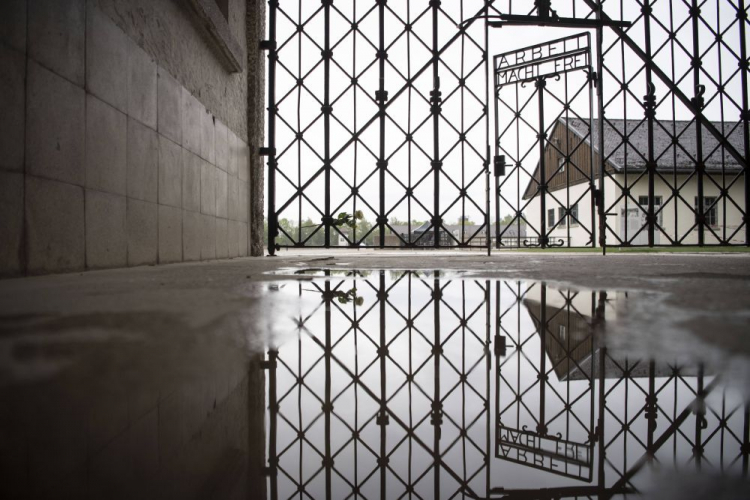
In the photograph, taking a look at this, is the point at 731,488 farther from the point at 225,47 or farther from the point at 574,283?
the point at 225,47

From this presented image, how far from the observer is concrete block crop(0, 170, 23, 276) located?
1.74m

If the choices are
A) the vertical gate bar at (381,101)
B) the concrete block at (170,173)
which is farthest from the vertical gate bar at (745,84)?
the concrete block at (170,173)

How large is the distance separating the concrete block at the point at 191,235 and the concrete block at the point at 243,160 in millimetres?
1360

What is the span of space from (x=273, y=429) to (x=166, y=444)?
0.08m

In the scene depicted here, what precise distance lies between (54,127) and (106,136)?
417mm

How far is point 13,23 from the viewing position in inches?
70.3

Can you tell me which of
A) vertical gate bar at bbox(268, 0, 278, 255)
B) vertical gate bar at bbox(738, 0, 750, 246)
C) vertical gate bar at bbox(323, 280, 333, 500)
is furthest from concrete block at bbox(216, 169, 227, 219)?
vertical gate bar at bbox(738, 0, 750, 246)

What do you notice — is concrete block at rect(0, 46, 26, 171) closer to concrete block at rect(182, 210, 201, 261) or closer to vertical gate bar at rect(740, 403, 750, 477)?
concrete block at rect(182, 210, 201, 261)

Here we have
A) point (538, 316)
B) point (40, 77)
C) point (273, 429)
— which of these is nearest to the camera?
point (273, 429)

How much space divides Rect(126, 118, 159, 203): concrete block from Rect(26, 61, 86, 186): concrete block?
45cm

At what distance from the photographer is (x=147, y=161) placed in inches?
113

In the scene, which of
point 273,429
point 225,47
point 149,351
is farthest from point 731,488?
point 225,47

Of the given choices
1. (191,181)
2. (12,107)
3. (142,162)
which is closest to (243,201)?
(191,181)

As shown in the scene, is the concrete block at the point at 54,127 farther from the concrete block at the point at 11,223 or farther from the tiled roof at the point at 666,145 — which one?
the tiled roof at the point at 666,145
